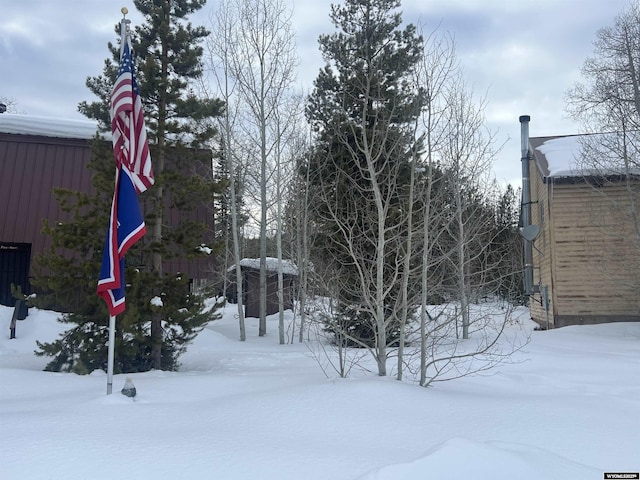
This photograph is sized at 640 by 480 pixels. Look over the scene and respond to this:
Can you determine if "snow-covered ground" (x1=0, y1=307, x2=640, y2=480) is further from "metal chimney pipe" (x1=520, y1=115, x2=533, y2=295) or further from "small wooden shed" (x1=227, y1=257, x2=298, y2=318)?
"small wooden shed" (x1=227, y1=257, x2=298, y2=318)

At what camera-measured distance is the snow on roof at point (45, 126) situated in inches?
518

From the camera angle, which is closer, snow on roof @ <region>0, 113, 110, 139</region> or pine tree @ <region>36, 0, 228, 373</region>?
pine tree @ <region>36, 0, 228, 373</region>

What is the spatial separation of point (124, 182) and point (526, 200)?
17.2 m

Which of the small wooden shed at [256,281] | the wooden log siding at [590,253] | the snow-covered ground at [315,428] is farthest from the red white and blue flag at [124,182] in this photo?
the wooden log siding at [590,253]

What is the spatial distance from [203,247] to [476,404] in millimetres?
5638

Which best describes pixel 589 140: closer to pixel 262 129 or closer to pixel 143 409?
pixel 262 129

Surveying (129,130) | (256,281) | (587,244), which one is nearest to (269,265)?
(256,281)

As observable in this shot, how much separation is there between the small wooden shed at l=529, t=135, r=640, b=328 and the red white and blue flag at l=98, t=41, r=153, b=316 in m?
13.8

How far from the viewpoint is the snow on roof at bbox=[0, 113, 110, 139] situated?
1316 centimetres

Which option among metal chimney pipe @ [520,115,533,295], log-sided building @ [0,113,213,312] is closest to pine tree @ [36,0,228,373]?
log-sided building @ [0,113,213,312]

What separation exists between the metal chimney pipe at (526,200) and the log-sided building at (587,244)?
1.50 metres

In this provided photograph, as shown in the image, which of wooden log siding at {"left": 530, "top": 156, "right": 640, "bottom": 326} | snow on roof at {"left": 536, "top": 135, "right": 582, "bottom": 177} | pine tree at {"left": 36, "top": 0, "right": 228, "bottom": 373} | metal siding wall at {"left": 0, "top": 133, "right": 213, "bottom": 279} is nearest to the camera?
pine tree at {"left": 36, "top": 0, "right": 228, "bottom": 373}

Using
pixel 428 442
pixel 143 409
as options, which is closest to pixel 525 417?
pixel 428 442

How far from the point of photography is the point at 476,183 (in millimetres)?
15531
